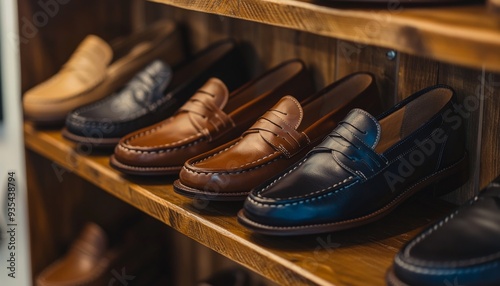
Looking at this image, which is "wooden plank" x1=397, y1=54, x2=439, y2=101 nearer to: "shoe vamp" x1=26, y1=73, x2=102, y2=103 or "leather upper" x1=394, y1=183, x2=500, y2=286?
"leather upper" x1=394, y1=183, x2=500, y2=286

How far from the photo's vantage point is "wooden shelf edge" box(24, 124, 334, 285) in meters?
0.78

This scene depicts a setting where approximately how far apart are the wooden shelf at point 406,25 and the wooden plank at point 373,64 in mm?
265

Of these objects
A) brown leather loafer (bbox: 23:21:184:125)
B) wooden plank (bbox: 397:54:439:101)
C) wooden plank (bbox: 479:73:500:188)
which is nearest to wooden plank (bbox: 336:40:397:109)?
wooden plank (bbox: 397:54:439:101)

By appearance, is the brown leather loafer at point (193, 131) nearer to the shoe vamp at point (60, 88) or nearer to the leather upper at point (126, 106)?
the leather upper at point (126, 106)

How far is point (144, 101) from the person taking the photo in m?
1.14

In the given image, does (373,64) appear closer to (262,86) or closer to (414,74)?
(414,74)

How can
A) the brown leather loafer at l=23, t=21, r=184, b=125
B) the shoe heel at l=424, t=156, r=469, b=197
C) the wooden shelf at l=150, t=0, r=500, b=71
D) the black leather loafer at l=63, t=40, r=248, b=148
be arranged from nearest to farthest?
1. the wooden shelf at l=150, t=0, r=500, b=71
2. the shoe heel at l=424, t=156, r=469, b=197
3. the black leather loafer at l=63, t=40, r=248, b=148
4. the brown leather loafer at l=23, t=21, r=184, b=125

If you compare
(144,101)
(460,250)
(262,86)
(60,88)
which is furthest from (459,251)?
(60,88)

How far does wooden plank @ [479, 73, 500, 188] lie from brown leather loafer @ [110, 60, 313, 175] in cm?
27

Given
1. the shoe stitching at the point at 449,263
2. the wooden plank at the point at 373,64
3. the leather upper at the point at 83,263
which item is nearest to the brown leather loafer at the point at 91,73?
the leather upper at the point at 83,263

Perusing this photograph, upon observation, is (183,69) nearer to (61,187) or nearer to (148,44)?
(148,44)

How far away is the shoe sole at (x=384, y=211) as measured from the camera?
2.58ft

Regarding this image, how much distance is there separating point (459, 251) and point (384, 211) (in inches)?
6.2

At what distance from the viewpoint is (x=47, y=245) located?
55.4 inches
